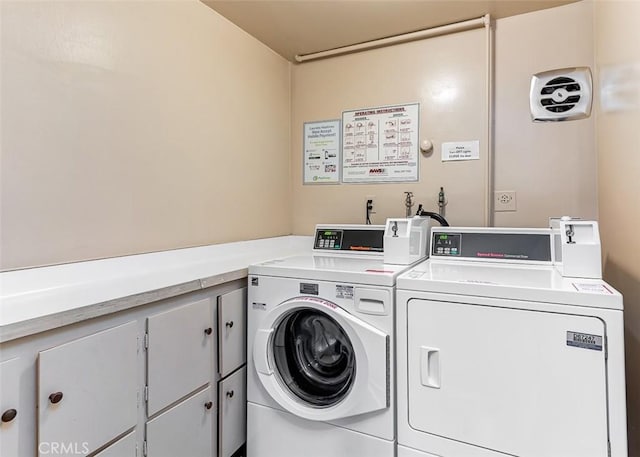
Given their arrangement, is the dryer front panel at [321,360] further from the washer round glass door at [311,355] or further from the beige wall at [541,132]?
the beige wall at [541,132]

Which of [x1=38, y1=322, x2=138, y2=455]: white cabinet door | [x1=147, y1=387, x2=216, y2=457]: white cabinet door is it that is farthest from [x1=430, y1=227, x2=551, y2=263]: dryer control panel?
[x1=38, y1=322, x2=138, y2=455]: white cabinet door

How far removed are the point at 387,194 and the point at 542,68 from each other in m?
1.12

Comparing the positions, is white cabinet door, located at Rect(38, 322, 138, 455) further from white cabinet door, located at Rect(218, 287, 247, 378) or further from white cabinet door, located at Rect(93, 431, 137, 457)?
white cabinet door, located at Rect(218, 287, 247, 378)

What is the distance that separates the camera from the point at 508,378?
120 cm

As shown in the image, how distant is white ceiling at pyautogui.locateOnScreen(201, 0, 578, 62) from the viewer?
196cm

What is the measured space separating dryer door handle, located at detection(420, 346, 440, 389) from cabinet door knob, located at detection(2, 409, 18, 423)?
1.21 m

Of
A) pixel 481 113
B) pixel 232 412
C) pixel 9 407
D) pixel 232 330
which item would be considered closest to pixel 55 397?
pixel 9 407

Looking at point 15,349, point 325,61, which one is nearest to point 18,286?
point 15,349

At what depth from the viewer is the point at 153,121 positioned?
1656 mm

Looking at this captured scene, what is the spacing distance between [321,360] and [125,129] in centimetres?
135

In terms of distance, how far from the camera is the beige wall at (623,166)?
1324 mm

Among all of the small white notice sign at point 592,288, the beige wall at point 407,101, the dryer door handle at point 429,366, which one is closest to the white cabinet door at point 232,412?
the dryer door handle at point 429,366

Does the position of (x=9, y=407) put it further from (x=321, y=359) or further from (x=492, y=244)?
(x=492, y=244)

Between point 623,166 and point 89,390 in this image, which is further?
point 623,166
